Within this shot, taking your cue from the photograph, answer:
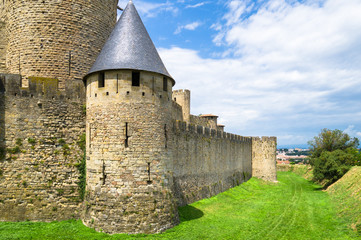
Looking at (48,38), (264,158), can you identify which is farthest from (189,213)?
(264,158)

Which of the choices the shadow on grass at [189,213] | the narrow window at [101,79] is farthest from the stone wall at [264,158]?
the narrow window at [101,79]

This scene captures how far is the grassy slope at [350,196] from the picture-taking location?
14.6 meters

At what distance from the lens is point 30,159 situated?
1203cm

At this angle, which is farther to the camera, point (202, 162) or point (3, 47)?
point (202, 162)

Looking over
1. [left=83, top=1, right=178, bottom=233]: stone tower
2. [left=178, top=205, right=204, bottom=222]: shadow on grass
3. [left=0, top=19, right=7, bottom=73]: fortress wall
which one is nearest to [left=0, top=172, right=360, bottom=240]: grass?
[left=178, top=205, right=204, bottom=222]: shadow on grass

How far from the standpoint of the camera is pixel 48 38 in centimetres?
1435

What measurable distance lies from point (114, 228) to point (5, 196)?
481 cm

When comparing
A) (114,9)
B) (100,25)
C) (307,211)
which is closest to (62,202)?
(100,25)

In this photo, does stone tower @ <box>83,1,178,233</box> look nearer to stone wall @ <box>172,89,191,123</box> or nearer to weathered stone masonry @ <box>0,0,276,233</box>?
weathered stone masonry @ <box>0,0,276,233</box>

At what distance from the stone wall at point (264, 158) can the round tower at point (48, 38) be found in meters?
26.4

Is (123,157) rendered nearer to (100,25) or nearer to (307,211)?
(100,25)

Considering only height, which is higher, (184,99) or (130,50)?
(184,99)

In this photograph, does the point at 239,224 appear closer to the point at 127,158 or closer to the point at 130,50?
the point at 127,158

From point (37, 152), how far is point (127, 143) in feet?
13.3
